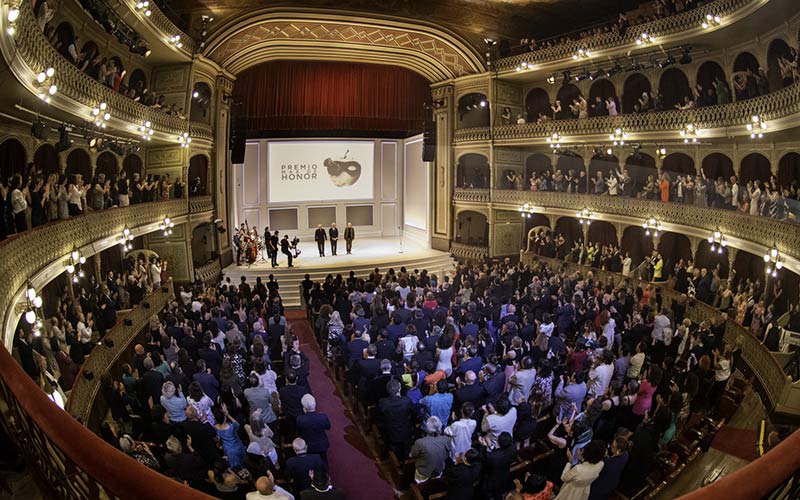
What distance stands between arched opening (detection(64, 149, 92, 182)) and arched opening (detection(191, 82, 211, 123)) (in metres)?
5.83

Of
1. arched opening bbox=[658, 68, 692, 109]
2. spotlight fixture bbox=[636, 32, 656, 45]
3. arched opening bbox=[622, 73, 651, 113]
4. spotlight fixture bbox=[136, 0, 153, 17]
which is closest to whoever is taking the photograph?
spotlight fixture bbox=[136, 0, 153, 17]

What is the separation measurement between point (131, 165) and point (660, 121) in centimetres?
1852

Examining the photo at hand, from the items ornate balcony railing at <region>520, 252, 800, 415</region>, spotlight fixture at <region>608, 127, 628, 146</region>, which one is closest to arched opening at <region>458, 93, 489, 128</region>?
spotlight fixture at <region>608, 127, 628, 146</region>

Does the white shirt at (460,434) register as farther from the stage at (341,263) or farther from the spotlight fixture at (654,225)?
the spotlight fixture at (654,225)

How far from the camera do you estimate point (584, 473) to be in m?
5.66

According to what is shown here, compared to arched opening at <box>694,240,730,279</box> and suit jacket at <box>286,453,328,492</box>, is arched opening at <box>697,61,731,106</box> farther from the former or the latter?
suit jacket at <box>286,453,328,492</box>

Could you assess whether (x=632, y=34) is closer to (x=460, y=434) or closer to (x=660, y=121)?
(x=660, y=121)

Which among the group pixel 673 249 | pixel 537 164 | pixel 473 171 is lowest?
pixel 673 249

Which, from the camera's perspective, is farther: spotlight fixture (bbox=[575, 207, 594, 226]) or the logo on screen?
the logo on screen

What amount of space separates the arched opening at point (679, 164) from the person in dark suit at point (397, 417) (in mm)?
17223

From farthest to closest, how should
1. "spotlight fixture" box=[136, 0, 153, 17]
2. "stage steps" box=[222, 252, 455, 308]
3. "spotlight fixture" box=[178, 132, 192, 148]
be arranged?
1. "stage steps" box=[222, 252, 455, 308]
2. "spotlight fixture" box=[178, 132, 192, 148]
3. "spotlight fixture" box=[136, 0, 153, 17]

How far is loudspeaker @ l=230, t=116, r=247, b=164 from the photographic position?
23.1 metres

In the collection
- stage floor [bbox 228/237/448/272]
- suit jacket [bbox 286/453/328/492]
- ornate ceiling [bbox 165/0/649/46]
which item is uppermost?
ornate ceiling [bbox 165/0/649/46]

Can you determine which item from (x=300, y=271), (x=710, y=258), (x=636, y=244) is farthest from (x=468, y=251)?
(x=710, y=258)
